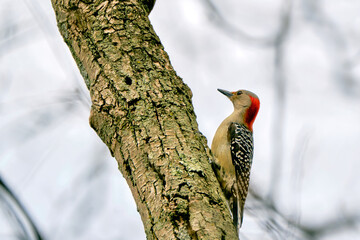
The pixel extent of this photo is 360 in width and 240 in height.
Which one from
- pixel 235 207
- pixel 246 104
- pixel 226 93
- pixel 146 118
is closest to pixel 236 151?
pixel 235 207

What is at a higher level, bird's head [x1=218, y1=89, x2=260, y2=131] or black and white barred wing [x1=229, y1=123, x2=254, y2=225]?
bird's head [x1=218, y1=89, x2=260, y2=131]

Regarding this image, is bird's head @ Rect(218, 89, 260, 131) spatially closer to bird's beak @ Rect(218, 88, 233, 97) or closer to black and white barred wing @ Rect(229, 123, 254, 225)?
bird's beak @ Rect(218, 88, 233, 97)

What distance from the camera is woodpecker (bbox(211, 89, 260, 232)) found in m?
5.02

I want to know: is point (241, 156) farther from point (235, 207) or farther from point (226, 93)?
point (226, 93)

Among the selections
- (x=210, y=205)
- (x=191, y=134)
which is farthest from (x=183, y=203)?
(x=191, y=134)

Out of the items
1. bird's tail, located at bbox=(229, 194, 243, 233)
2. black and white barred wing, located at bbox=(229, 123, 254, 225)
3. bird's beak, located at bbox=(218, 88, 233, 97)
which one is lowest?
bird's tail, located at bbox=(229, 194, 243, 233)

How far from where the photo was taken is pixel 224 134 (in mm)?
5605

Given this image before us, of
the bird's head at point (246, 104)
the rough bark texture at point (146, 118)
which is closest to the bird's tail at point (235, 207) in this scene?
the bird's head at point (246, 104)

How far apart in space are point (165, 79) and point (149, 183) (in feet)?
2.51

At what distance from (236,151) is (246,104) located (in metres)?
1.23

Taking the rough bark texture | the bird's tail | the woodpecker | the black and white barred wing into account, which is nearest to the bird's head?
the woodpecker

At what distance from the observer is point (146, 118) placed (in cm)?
255

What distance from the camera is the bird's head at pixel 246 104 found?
20.8 feet

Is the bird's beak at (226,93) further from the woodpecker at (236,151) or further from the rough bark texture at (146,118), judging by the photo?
the rough bark texture at (146,118)
